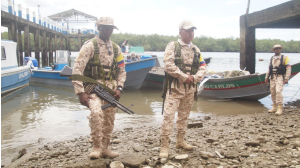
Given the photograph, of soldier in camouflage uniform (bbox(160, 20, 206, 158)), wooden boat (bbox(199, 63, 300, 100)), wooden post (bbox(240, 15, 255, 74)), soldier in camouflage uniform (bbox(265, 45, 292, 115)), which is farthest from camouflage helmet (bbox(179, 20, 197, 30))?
wooden post (bbox(240, 15, 255, 74))

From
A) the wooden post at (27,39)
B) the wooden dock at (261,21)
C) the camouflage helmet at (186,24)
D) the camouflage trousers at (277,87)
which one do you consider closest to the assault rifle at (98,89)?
the camouflage helmet at (186,24)

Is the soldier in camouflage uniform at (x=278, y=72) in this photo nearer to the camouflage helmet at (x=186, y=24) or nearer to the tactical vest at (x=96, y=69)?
the camouflage helmet at (x=186, y=24)

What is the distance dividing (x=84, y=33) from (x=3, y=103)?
2655 centimetres

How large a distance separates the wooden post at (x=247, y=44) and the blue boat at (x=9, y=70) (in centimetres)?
1092

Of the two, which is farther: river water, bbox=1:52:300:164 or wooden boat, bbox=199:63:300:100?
wooden boat, bbox=199:63:300:100

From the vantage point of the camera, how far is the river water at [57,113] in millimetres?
5754

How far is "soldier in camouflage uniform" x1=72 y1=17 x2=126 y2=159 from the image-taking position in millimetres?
3146

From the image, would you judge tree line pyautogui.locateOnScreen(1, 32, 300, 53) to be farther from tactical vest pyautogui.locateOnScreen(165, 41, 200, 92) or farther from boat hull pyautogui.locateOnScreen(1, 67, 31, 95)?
tactical vest pyautogui.locateOnScreen(165, 41, 200, 92)

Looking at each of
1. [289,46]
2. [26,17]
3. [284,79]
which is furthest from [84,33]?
[289,46]

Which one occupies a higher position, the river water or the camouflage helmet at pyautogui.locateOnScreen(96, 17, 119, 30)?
the camouflage helmet at pyautogui.locateOnScreen(96, 17, 119, 30)

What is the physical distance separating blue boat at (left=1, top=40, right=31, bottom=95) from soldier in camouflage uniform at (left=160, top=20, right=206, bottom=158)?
32.4 feet

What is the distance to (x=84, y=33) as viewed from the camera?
117ft

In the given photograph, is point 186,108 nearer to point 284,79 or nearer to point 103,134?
point 103,134

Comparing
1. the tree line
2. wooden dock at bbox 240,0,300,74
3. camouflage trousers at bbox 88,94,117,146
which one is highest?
the tree line
